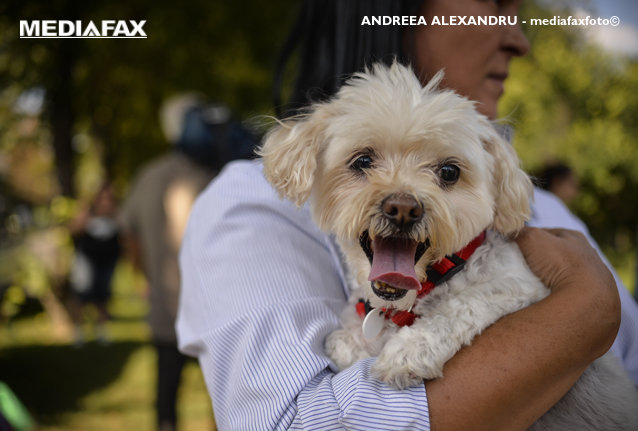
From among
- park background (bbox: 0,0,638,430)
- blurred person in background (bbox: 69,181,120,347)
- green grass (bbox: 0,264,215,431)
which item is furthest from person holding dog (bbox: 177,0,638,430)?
blurred person in background (bbox: 69,181,120,347)

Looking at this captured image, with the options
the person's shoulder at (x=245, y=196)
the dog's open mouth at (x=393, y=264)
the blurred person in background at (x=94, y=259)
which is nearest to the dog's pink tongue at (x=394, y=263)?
the dog's open mouth at (x=393, y=264)

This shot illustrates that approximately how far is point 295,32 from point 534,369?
5.19 feet

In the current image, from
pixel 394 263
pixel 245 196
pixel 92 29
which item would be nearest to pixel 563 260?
pixel 394 263

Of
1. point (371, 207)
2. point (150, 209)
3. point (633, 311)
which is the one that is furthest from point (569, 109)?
point (371, 207)

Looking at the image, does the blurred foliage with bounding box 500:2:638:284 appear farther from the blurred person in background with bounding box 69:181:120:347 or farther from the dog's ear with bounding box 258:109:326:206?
the blurred person in background with bounding box 69:181:120:347

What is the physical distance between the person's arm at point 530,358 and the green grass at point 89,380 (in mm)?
5729

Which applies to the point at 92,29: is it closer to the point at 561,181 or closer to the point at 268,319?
the point at 268,319

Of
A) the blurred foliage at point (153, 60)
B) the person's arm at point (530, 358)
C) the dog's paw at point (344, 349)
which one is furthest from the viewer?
the blurred foliage at point (153, 60)

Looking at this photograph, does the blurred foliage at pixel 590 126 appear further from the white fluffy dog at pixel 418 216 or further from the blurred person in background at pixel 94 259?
the blurred person in background at pixel 94 259

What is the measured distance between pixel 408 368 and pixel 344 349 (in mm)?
286

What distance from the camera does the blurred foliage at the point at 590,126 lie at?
6461mm

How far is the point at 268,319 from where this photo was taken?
156 centimetres

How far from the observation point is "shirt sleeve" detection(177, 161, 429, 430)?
1379 mm

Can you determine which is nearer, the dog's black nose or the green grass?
the dog's black nose
